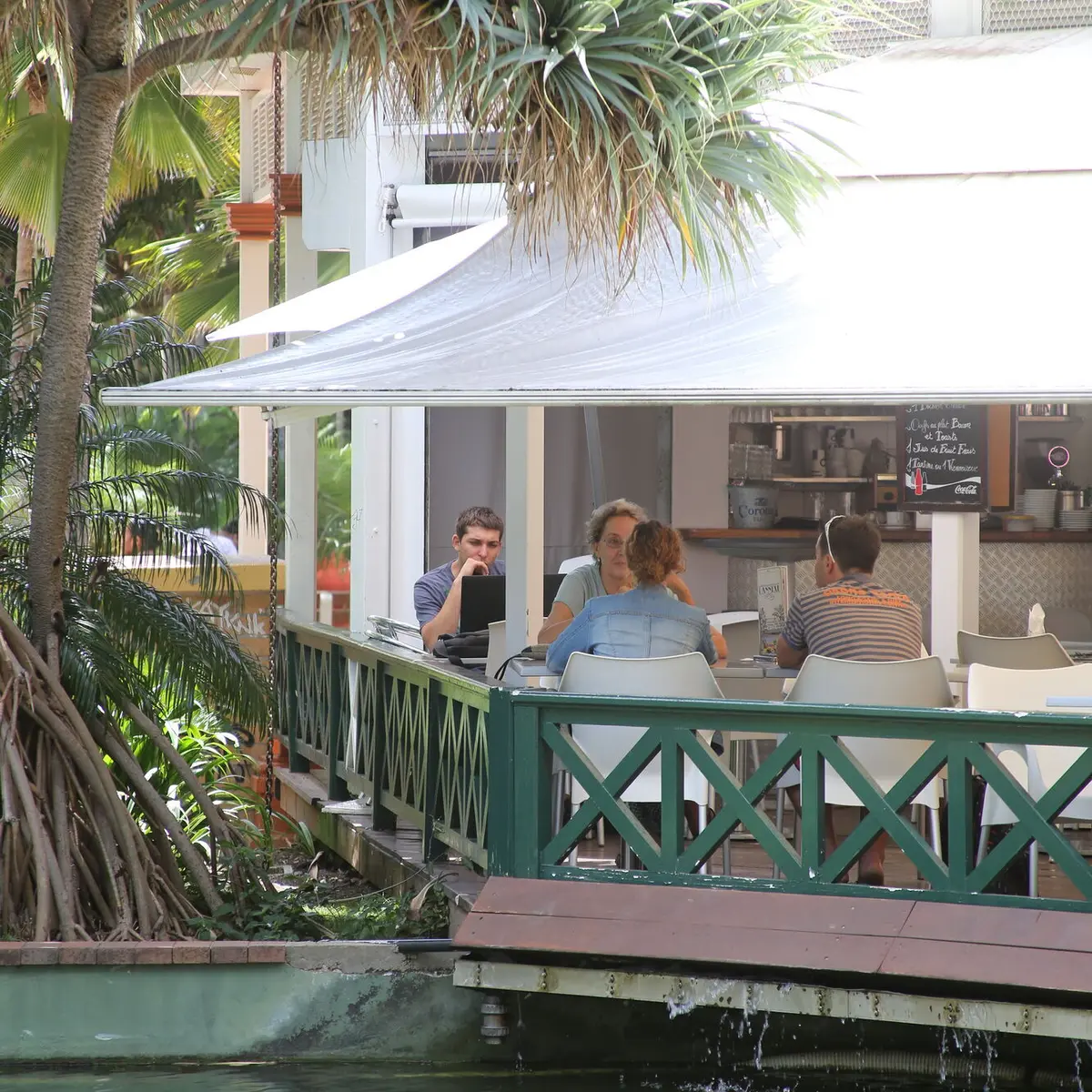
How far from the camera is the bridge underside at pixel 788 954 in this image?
4750 mm

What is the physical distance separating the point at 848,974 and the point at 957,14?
5311 millimetres

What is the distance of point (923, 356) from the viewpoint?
555 centimetres

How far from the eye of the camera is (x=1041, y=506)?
11.0m

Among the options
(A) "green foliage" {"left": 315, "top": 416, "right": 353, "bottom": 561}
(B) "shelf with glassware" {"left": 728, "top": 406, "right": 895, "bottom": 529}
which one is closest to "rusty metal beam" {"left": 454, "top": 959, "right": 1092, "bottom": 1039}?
(B) "shelf with glassware" {"left": 728, "top": 406, "right": 895, "bottom": 529}

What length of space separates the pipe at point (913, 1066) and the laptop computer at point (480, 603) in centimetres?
264

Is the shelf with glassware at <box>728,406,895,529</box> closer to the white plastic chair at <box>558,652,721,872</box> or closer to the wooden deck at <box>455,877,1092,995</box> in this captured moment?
the white plastic chair at <box>558,652,721,872</box>

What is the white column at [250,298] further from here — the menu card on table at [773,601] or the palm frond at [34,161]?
the menu card on table at [773,601]

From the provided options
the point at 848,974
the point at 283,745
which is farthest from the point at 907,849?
the point at 283,745

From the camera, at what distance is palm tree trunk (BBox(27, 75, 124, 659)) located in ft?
20.5

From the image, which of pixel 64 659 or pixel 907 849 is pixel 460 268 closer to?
pixel 64 659

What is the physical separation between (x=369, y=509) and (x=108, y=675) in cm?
366

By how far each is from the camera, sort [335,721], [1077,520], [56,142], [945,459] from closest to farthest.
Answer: [335,721] < [945,459] < [1077,520] < [56,142]

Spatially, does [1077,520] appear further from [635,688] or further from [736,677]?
[635,688]

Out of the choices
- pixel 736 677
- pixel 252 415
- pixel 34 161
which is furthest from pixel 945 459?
pixel 34 161
